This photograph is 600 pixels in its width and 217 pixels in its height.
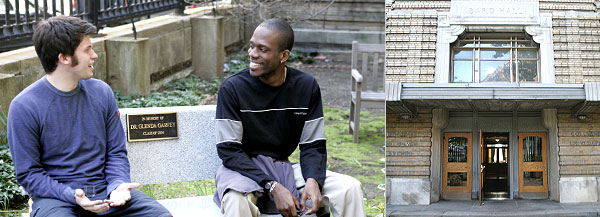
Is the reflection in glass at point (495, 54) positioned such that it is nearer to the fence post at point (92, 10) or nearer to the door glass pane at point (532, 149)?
the door glass pane at point (532, 149)

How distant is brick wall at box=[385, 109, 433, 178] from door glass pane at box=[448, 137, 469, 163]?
2.8 inches

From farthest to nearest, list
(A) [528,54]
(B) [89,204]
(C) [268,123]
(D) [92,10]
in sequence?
(D) [92,10], (C) [268,123], (B) [89,204], (A) [528,54]

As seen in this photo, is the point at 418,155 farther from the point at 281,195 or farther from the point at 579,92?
the point at 281,195

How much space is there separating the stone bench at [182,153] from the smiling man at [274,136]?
0.50 metres

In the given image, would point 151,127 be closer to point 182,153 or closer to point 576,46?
point 182,153

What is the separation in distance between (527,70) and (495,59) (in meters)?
0.11

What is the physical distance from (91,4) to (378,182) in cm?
450

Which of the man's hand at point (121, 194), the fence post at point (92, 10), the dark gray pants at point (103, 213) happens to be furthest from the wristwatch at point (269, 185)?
the fence post at point (92, 10)

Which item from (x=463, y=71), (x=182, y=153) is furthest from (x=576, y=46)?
(x=182, y=153)

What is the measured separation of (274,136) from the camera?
4074 millimetres

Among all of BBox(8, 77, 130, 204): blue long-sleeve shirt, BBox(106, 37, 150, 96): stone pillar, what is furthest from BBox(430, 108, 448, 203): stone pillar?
BBox(106, 37, 150, 96): stone pillar

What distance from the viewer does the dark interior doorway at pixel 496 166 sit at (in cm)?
223

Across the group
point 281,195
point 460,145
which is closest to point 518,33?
point 460,145

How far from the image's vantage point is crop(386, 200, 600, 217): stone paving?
226 cm
